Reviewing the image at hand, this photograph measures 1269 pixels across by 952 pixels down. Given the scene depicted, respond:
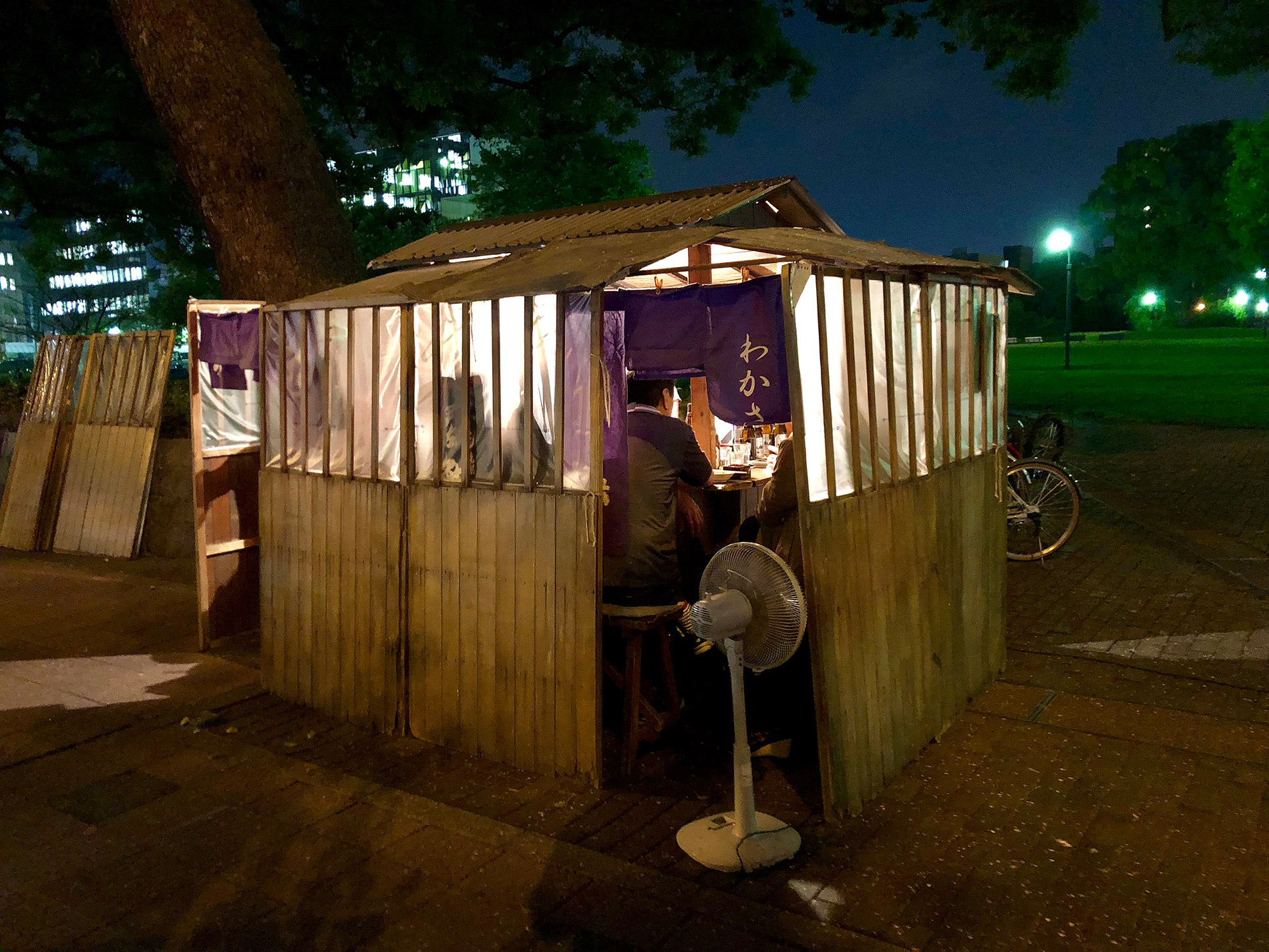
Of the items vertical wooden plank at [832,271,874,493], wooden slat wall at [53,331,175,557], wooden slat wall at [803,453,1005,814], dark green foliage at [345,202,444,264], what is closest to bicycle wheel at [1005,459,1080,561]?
wooden slat wall at [803,453,1005,814]

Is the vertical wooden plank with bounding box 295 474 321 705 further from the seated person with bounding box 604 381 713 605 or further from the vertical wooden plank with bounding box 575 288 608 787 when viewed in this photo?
the vertical wooden plank with bounding box 575 288 608 787

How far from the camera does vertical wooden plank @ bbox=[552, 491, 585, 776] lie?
5.25m

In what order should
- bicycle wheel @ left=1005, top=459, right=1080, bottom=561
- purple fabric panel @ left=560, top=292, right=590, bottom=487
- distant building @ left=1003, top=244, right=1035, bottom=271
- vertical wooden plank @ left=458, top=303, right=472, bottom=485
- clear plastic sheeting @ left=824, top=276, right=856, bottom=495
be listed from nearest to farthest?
clear plastic sheeting @ left=824, top=276, right=856, bottom=495
purple fabric panel @ left=560, top=292, right=590, bottom=487
vertical wooden plank @ left=458, top=303, right=472, bottom=485
bicycle wheel @ left=1005, top=459, right=1080, bottom=561
distant building @ left=1003, top=244, right=1035, bottom=271

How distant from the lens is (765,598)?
470 cm

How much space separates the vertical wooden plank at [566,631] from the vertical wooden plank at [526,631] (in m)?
0.17

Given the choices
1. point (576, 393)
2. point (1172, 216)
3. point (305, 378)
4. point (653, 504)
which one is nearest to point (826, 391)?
point (576, 393)

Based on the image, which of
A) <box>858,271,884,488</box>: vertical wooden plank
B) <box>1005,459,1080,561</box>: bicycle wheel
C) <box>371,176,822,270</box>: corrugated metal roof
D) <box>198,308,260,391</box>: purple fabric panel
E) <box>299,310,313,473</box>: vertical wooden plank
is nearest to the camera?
<box>858,271,884,488</box>: vertical wooden plank

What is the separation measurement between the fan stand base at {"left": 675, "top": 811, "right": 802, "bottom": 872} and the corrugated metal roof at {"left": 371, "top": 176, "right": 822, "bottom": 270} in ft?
13.1

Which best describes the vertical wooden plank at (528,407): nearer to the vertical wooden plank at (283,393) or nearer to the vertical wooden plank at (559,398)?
the vertical wooden plank at (559,398)

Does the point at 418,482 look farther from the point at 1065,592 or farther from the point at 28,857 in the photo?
the point at 1065,592

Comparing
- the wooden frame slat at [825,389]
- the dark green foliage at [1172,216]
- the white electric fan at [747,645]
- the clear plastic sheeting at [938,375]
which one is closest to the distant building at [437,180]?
the clear plastic sheeting at [938,375]

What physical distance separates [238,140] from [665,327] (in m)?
6.82

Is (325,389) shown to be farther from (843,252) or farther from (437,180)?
(437,180)

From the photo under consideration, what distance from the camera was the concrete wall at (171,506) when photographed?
1145 centimetres
